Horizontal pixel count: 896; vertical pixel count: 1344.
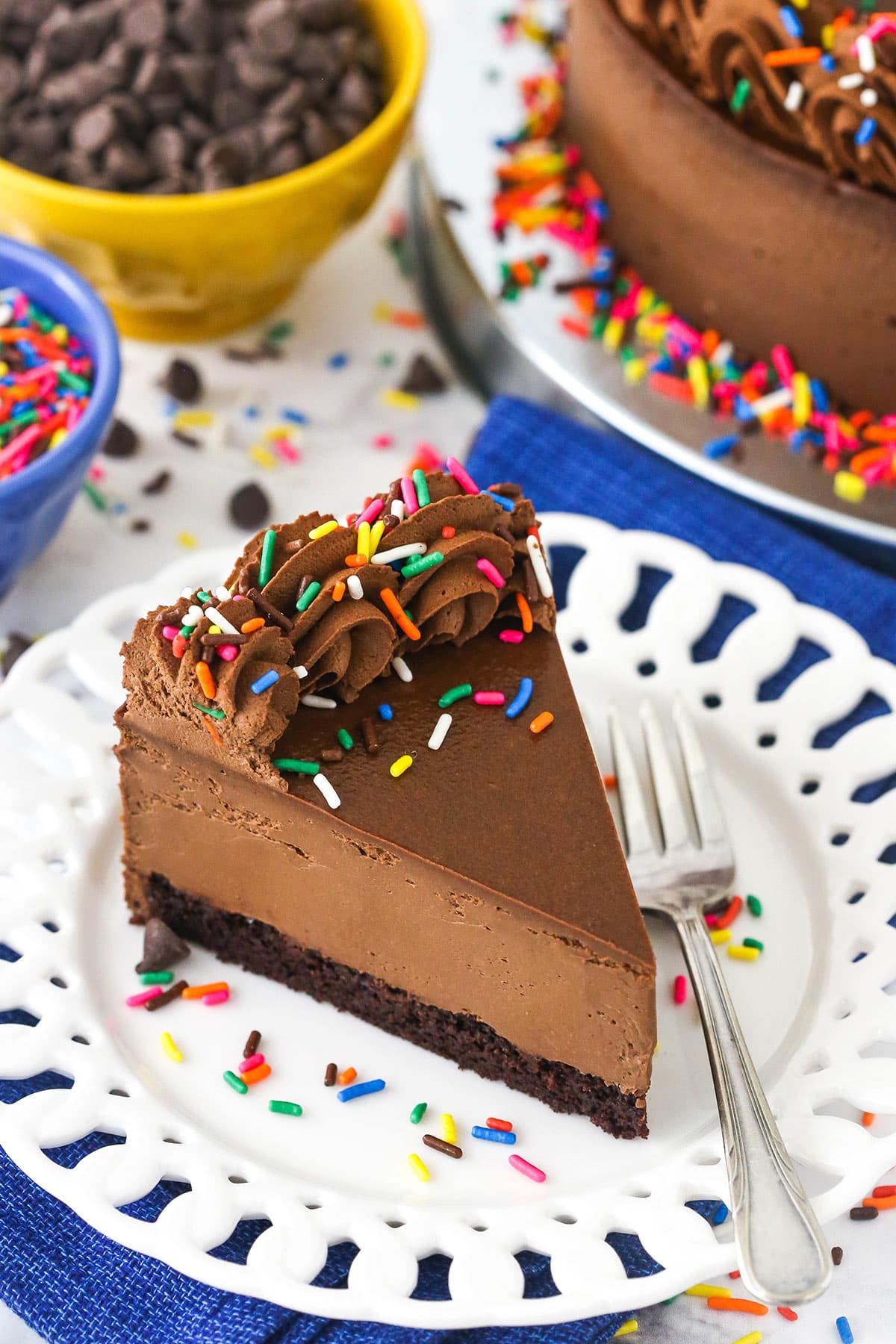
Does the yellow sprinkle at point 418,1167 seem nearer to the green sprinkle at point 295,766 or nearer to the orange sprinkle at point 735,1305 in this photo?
the orange sprinkle at point 735,1305

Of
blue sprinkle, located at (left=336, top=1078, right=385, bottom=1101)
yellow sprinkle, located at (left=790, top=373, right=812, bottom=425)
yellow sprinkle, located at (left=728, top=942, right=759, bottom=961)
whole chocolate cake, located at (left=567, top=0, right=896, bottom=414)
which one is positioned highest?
whole chocolate cake, located at (left=567, top=0, right=896, bottom=414)

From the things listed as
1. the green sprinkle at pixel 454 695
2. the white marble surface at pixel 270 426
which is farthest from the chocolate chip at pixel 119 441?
the green sprinkle at pixel 454 695

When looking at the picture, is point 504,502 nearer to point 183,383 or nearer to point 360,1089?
point 360,1089

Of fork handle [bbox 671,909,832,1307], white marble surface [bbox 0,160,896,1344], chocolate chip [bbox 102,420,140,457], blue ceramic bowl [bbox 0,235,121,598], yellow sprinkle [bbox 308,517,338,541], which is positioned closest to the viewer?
fork handle [bbox 671,909,832,1307]

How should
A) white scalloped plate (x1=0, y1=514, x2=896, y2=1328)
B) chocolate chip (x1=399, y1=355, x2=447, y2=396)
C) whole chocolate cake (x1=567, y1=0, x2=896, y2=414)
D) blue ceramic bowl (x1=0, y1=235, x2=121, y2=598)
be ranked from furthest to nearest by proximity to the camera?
chocolate chip (x1=399, y1=355, x2=447, y2=396) < whole chocolate cake (x1=567, y1=0, x2=896, y2=414) < blue ceramic bowl (x1=0, y1=235, x2=121, y2=598) < white scalloped plate (x1=0, y1=514, x2=896, y2=1328)

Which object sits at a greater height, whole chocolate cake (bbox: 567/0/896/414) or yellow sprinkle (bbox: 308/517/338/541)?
whole chocolate cake (bbox: 567/0/896/414)

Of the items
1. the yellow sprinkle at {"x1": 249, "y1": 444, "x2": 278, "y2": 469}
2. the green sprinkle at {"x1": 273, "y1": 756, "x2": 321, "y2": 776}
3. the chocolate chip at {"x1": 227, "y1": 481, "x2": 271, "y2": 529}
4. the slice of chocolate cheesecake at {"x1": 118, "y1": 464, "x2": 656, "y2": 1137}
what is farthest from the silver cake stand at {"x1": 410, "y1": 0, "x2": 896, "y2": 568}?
the green sprinkle at {"x1": 273, "y1": 756, "x2": 321, "y2": 776}

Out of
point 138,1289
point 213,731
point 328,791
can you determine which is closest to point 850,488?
point 328,791

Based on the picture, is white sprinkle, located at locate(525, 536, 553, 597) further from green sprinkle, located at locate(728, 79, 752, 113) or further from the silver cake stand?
green sprinkle, located at locate(728, 79, 752, 113)
